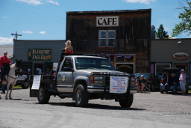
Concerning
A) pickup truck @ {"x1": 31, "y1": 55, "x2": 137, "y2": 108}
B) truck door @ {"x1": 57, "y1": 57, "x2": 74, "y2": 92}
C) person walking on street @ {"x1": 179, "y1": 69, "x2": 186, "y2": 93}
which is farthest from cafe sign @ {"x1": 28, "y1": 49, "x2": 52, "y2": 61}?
truck door @ {"x1": 57, "y1": 57, "x2": 74, "y2": 92}

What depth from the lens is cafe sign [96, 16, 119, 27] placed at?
154ft

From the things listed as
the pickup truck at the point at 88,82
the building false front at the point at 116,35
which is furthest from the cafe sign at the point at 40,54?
the pickup truck at the point at 88,82

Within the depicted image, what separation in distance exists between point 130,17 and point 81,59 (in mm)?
30381

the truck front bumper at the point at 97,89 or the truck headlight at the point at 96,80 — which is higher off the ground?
the truck headlight at the point at 96,80

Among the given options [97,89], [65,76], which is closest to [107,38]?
[65,76]

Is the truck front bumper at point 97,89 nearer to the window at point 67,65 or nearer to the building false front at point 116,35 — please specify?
the window at point 67,65

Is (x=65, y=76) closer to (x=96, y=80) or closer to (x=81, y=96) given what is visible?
(x=81, y=96)

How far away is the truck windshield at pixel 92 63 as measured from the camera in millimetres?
16500

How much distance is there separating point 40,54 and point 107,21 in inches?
374

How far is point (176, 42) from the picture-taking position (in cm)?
4391

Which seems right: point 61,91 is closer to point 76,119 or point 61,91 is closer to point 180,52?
point 76,119

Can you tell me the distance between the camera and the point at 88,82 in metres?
15.3

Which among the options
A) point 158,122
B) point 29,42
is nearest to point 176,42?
point 29,42

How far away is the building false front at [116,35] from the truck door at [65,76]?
27712 mm
